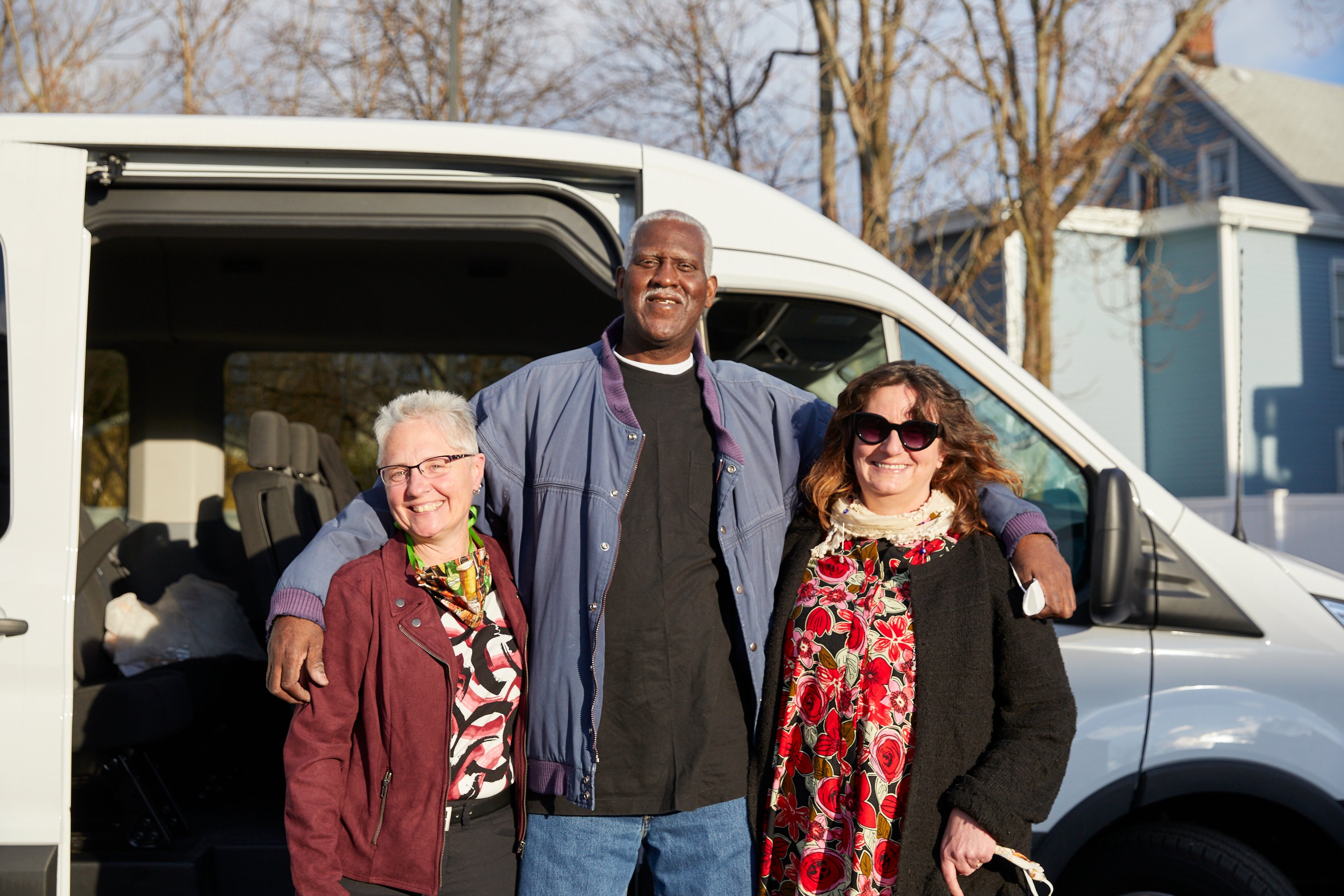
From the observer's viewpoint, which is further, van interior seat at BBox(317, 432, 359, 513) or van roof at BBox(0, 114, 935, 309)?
van interior seat at BBox(317, 432, 359, 513)

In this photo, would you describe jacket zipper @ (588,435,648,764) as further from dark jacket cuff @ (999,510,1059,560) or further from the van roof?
the van roof

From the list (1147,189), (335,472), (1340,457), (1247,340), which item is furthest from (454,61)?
(1340,457)

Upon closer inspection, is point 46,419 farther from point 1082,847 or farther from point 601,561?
point 1082,847

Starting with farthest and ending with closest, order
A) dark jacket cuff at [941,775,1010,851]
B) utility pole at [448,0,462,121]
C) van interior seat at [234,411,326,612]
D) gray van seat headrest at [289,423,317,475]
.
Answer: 1. utility pole at [448,0,462,121]
2. gray van seat headrest at [289,423,317,475]
3. van interior seat at [234,411,326,612]
4. dark jacket cuff at [941,775,1010,851]

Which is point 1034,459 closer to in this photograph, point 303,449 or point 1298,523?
point 303,449

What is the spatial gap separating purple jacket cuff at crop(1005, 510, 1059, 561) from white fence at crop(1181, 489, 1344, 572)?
11.0 metres

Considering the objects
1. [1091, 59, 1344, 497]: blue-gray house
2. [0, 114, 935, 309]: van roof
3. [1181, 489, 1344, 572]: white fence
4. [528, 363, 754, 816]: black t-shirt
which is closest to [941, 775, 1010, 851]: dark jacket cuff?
[528, 363, 754, 816]: black t-shirt

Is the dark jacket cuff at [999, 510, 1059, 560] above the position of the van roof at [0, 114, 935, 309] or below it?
below

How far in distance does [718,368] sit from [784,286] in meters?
0.50

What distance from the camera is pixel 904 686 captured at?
2.08m

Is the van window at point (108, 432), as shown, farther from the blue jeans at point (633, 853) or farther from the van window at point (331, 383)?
the blue jeans at point (633, 853)

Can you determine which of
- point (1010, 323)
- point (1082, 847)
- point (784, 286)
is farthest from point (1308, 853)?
point (1010, 323)

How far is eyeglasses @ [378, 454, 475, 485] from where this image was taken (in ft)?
6.93

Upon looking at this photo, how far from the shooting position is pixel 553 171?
281cm
